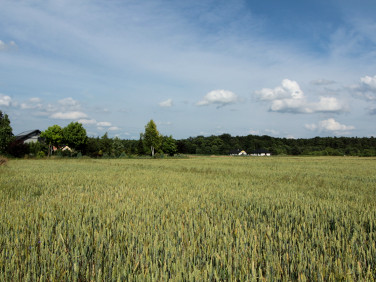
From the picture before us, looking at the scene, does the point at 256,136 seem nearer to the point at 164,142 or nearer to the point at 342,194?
the point at 164,142

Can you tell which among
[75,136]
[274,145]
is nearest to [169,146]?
[75,136]

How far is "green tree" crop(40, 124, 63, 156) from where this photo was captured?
59812mm

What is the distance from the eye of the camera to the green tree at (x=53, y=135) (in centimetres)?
5981

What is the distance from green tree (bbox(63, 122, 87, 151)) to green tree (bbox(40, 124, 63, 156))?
4.07 ft

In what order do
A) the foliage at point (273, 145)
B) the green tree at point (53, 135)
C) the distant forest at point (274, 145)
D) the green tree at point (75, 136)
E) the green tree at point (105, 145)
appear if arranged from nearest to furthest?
the green tree at point (105, 145)
the green tree at point (53, 135)
the green tree at point (75, 136)
the distant forest at point (274, 145)
the foliage at point (273, 145)

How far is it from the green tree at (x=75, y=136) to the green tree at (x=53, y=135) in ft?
4.07

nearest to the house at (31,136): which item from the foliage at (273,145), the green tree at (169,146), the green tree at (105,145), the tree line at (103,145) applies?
the tree line at (103,145)

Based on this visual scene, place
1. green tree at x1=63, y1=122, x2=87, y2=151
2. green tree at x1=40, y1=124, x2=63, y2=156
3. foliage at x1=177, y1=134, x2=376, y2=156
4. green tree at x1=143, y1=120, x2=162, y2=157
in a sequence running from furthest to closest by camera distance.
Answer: foliage at x1=177, y1=134, x2=376, y2=156 → green tree at x1=143, y1=120, x2=162, y2=157 → green tree at x1=63, y1=122, x2=87, y2=151 → green tree at x1=40, y1=124, x2=63, y2=156

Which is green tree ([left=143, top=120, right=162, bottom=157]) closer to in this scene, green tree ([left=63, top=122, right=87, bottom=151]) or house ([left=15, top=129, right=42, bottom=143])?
green tree ([left=63, top=122, right=87, bottom=151])

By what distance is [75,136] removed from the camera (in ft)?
201

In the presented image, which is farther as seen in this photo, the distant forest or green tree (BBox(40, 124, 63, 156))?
the distant forest

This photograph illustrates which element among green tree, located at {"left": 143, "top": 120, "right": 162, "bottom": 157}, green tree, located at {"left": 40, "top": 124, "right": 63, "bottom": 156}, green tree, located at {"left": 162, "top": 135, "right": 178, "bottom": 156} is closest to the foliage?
green tree, located at {"left": 162, "top": 135, "right": 178, "bottom": 156}

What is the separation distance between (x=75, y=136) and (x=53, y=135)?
5.05 metres

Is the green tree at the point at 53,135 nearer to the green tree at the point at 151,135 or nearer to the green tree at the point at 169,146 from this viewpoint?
the green tree at the point at 151,135
